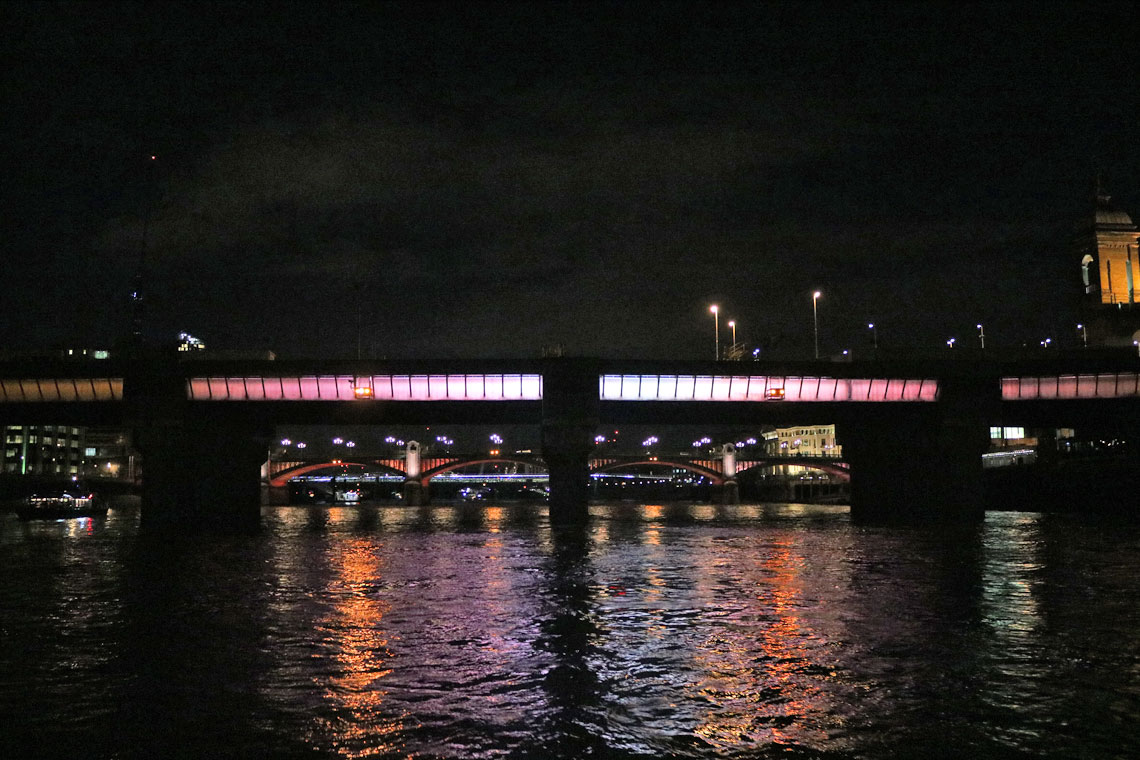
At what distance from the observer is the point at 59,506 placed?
3642 inches

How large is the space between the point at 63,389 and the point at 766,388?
2148 inches

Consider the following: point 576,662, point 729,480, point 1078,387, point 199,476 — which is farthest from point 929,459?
point 729,480

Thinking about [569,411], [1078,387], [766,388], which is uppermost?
[766,388]

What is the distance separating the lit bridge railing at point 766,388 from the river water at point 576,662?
132 feet

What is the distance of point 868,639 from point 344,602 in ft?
45.3

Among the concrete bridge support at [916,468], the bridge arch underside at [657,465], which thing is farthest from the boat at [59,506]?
the bridge arch underside at [657,465]

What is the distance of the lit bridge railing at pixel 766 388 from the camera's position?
7619cm

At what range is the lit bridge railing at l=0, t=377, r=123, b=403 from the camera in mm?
72562

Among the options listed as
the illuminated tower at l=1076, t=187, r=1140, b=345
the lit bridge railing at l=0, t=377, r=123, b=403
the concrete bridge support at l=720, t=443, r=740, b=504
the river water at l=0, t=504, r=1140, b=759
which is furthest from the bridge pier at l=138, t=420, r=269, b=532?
the illuminated tower at l=1076, t=187, r=1140, b=345

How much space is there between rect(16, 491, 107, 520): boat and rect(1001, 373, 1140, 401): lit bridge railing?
85.6 metres

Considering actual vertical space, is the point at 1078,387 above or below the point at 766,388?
below

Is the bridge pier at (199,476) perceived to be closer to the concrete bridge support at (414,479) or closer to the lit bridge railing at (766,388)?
the lit bridge railing at (766,388)

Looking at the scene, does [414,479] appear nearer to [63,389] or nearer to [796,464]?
[796,464]

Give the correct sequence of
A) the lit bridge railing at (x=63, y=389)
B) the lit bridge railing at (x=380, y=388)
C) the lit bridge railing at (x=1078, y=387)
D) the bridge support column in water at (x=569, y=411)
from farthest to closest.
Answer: the lit bridge railing at (x=1078, y=387), the lit bridge railing at (x=380, y=388), the lit bridge railing at (x=63, y=389), the bridge support column in water at (x=569, y=411)
